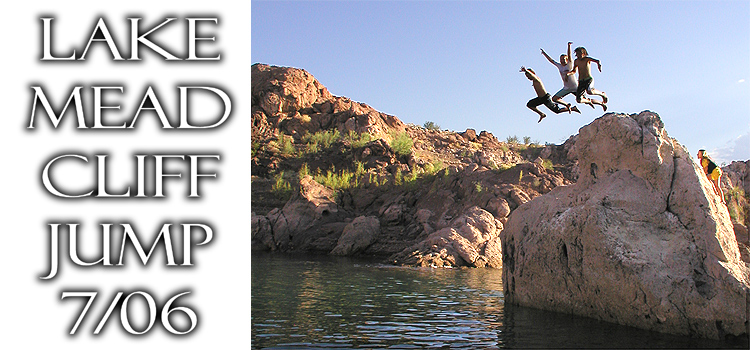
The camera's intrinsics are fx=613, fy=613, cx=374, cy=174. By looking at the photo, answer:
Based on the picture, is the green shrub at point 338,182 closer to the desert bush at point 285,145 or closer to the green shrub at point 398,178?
the green shrub at point 398,178

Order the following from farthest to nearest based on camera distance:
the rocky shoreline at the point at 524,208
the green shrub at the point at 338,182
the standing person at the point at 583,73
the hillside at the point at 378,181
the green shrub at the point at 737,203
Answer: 1. the green shrub at the point at 338,182
2. the hillside at the point at 378,181
3. the green shrub at the point at 737,203
4. the standing person at the point at 583,73
5. the rocky shoreline at the point at 524,208

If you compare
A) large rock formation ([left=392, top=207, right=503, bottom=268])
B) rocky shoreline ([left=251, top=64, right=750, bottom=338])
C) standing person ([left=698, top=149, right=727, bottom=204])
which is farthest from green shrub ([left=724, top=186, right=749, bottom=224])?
large rock formation ([left=392, top=207, right=503, bottom=268])

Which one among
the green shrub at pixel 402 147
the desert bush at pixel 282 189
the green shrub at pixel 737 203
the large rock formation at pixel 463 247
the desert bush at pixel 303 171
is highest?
the green shrub at pixel 402 147

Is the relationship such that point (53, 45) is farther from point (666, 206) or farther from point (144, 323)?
point (666, 206)

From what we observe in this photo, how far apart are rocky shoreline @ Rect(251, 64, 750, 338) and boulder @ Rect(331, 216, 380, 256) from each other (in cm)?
6

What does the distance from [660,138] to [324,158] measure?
24560 millimetres

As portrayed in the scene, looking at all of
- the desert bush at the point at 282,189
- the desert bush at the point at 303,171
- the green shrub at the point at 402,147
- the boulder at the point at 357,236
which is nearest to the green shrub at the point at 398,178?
the green shrub at the point at 402,147

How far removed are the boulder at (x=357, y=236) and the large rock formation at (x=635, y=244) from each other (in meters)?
10.4

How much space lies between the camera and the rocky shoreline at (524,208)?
7.75 m

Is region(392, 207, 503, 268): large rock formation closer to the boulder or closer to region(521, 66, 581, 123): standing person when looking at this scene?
the boulder

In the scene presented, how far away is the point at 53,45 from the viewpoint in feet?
16.3

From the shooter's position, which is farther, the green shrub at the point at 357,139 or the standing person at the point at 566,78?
the green shrub at the point at 357,139

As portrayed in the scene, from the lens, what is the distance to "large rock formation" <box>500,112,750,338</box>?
7.41 metres

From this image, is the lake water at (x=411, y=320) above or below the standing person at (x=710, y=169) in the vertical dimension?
below
